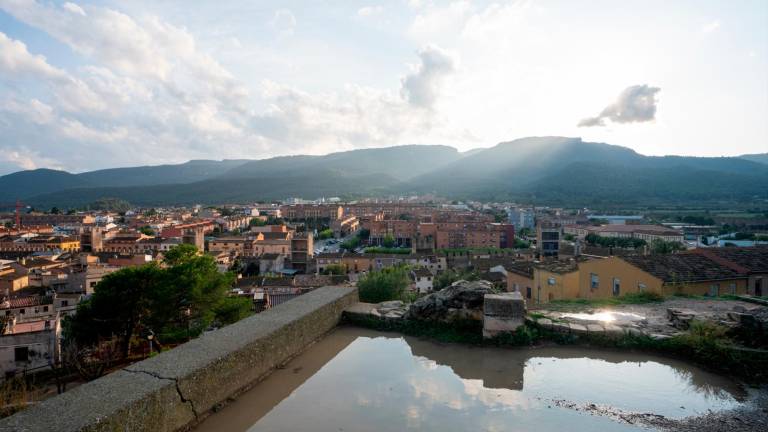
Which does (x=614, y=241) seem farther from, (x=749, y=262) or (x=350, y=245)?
(x=749, y=262)

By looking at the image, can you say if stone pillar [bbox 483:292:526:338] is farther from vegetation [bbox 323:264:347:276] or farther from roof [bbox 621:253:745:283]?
vegetation [bbox 323:264:347:276]

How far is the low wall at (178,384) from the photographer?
3.00m

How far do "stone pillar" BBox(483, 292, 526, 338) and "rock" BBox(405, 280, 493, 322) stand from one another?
22cm

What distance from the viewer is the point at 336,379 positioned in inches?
183

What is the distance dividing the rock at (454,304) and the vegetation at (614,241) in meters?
Result: 58.0

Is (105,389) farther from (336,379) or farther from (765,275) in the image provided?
(765,275)

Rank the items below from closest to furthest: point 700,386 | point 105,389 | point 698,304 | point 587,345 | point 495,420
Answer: point 105,389 < point 495,420 < point 700,386 < point 587,345 < point 698,304

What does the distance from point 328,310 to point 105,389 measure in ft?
10.6

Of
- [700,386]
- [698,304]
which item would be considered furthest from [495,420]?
[698,304]

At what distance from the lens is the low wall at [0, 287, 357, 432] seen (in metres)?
3.00

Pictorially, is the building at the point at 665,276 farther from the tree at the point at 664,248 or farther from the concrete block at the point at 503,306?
the tree at the point at 664,248

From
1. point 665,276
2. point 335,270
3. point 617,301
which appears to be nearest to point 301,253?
A: point 335,270

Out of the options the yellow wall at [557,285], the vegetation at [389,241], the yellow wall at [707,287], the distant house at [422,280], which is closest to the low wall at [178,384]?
the yellow wall at [707,287]

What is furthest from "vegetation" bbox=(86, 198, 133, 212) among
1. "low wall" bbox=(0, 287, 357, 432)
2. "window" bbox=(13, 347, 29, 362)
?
"low wall" bbox=(0, 287, 357, 432)
